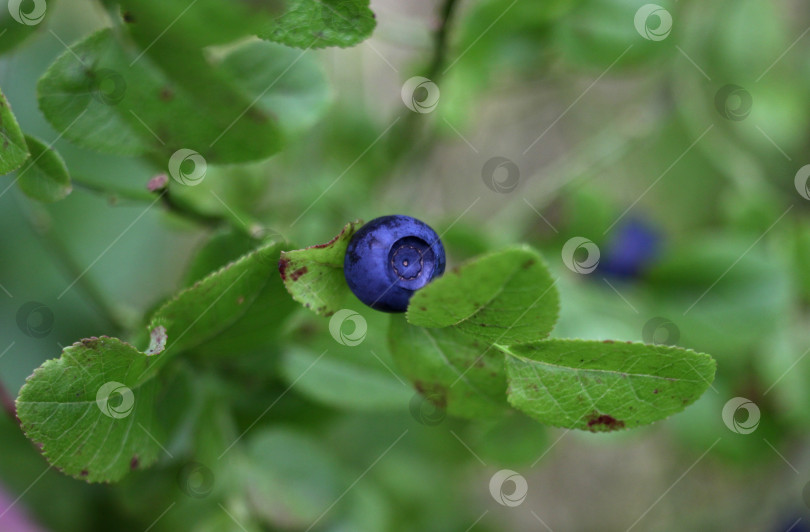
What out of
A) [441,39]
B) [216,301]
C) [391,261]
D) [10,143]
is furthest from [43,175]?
[441,39]

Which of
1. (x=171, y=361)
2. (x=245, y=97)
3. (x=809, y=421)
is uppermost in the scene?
(x=809, y=421)

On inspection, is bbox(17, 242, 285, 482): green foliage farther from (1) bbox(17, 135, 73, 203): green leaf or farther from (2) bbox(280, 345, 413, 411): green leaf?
(2) bbox(280, 345, 413, 411): green leaf

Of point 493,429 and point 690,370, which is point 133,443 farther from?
point 493,429

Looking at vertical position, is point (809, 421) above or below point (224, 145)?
above

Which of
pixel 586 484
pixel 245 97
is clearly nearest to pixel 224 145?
pixel 245 97

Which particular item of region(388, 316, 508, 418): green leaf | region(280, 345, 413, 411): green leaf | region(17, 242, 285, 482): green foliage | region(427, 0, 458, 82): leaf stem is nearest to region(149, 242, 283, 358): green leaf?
region(17, 242, 285, 482): green foliage

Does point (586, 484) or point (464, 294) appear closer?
point (464, 294)

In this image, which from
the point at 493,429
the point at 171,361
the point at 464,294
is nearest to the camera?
the point at 464,294

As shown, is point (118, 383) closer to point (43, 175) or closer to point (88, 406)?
point (88, 406)

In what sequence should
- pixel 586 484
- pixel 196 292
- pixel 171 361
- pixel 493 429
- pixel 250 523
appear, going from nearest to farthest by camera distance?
pixel 196 292 → pixel 171 361 → pixel 250 523 → pixel 493 429 → pixel 586 484
